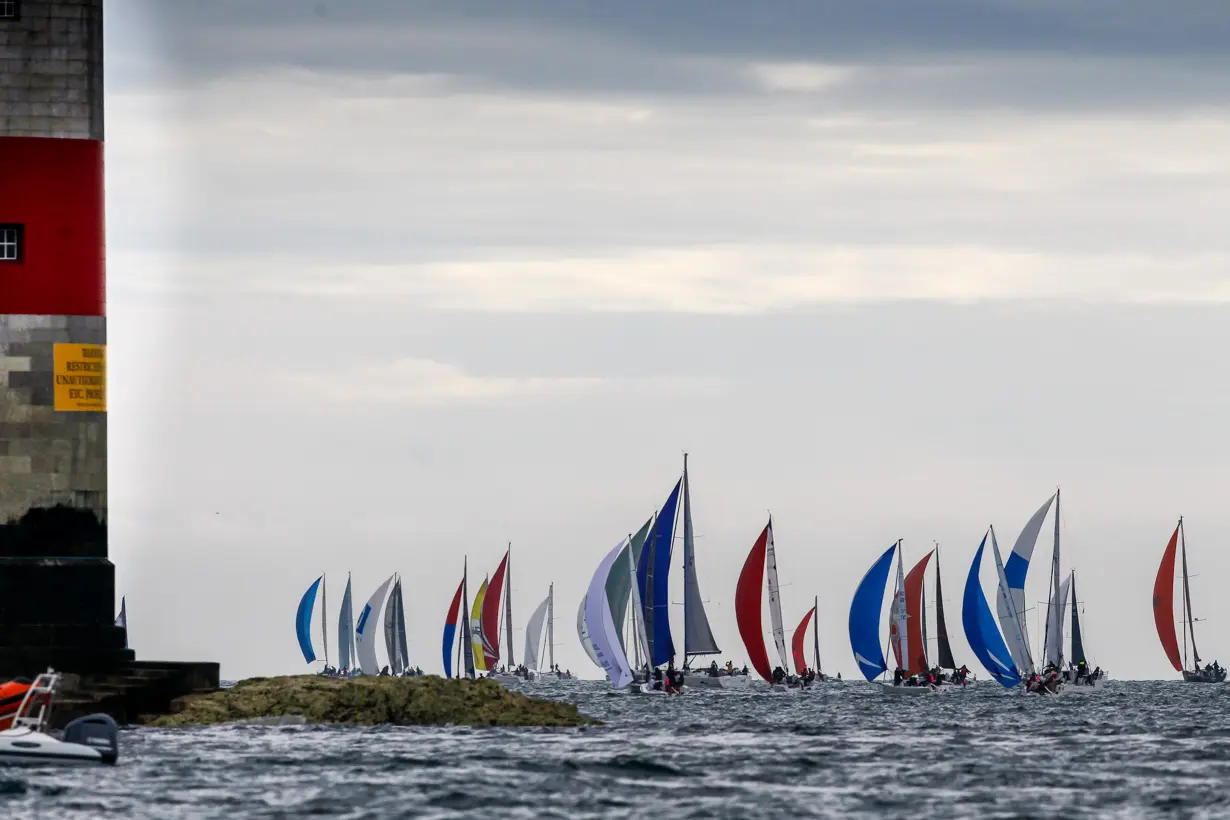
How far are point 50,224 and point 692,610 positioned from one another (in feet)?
145

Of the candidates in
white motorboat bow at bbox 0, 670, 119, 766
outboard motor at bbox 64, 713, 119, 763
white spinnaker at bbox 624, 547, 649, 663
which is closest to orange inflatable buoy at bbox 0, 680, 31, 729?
white motorboat bow at bbox 0, 670, 119, 766

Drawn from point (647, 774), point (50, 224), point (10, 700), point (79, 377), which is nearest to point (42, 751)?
point (10, 700)

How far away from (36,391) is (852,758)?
16042mm

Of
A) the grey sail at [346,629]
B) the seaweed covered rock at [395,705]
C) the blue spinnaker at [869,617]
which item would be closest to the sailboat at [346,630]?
the grey sail at [346,629]

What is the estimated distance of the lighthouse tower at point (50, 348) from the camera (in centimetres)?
4231

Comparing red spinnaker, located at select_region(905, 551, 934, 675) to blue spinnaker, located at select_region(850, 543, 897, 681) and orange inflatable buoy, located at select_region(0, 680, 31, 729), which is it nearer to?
blue spinnaker, located at select_region(850, 543, 897, 681)

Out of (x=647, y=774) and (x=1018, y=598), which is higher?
(x=1018, y=598)

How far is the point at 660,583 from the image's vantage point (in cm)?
8256

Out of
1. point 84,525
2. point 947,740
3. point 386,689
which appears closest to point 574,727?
point 386,689

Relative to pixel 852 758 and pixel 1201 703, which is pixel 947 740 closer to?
pixel 852 758

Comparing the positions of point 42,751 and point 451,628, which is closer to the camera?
point 42,751

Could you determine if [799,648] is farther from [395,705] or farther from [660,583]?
[395,705]

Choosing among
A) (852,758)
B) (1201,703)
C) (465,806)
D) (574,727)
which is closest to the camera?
(465,806)

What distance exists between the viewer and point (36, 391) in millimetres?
42406
